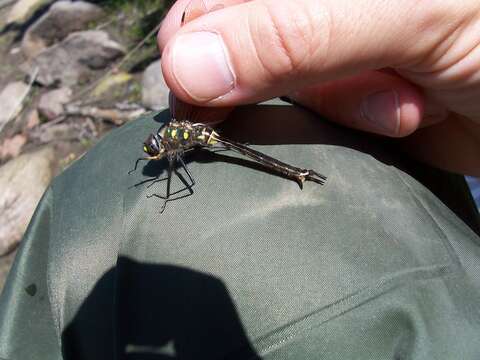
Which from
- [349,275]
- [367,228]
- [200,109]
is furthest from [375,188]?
[200,109]

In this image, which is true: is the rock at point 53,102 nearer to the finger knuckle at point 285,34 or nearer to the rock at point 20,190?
the rock at point 20,190

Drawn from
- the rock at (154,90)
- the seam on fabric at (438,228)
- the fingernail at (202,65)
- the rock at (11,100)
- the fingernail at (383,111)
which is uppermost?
the fingernail at (202,65)

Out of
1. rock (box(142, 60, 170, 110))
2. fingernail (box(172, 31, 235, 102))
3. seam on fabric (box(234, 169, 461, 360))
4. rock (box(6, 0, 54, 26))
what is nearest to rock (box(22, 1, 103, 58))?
rock (box(6, 0, 54, 26))

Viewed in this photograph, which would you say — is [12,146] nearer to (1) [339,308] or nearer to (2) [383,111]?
(2) [383,111]

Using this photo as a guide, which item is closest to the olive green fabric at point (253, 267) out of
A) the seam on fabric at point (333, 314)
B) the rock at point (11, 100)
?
the seam on fabric at point (333, 314)

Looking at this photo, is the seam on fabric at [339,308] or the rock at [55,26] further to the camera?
the rock at [55,26]

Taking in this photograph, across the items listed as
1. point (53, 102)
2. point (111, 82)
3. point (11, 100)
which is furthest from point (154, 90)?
point (11, 100)

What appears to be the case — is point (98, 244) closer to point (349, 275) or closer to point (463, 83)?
point (349, 275)

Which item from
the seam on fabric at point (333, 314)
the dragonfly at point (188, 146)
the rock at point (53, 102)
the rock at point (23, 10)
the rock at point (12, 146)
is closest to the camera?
the seam on fabric at point (333, 314)
